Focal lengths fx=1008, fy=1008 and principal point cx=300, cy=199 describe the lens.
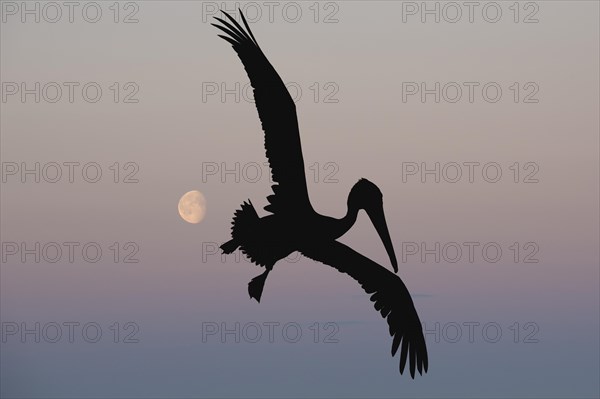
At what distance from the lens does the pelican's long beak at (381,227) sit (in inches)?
515

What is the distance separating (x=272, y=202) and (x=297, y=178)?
0.45m

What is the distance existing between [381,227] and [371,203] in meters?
0.37

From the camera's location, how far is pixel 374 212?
1309cm

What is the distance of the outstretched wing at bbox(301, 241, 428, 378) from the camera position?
43.1 feet

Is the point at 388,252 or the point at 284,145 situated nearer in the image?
the point at 284,145

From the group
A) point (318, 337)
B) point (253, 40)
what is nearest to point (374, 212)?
point (253, 40)

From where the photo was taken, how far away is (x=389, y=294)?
13.6 metres

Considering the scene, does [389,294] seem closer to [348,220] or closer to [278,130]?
[348,220]

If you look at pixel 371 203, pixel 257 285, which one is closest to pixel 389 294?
pixel 371 203

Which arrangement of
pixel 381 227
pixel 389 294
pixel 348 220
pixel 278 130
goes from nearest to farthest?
pixel 278 130 → pixel 348 220 → pixel 381 227 → pixel 389 294

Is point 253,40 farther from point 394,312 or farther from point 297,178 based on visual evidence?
point 394,312

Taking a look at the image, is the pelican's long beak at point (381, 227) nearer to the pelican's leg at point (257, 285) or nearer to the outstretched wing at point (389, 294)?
the outstretched wing at point (389, 294)

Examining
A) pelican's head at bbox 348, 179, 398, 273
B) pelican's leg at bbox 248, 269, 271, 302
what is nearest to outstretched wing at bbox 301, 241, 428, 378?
pelican's head at bbox 348, 179, 398, 273

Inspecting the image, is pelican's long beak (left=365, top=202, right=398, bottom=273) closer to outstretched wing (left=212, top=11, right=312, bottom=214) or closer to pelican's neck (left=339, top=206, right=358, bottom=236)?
pelican's neck (left=339, top=206, right=358, bottom=236)
